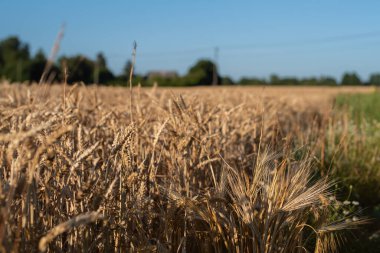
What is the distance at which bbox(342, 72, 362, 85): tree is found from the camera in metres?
58.2

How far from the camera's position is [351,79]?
2295 inches

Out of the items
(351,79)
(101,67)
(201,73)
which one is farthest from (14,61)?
(101,67)

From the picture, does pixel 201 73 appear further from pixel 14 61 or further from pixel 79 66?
pixel 79 66

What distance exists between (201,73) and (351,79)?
18576 millimetres

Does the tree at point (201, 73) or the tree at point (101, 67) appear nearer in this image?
the tree at point (101, 67)

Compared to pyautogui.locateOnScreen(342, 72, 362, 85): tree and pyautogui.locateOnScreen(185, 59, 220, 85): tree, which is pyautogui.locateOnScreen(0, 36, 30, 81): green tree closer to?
pyautogui.locateOnScreen(185, 59, 220, 85): tree

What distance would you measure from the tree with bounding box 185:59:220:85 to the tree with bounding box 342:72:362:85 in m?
16.2

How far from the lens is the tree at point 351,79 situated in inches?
2292

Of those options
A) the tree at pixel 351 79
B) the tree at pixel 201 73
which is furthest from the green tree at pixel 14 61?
the tree at pixel 351 79

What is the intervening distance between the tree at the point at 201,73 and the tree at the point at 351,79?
53.1 feet

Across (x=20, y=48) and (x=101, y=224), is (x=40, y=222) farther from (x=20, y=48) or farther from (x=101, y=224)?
(x=20, y=48)

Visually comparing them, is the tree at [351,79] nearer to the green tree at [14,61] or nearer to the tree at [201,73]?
the tree at [201,73]

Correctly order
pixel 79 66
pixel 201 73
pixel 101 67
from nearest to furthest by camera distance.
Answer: pixel 79 66
pixel 101 67
pixel 201 73

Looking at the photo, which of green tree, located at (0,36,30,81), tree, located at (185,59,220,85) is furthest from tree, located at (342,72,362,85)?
green tree, located at (0,36,30,81)
